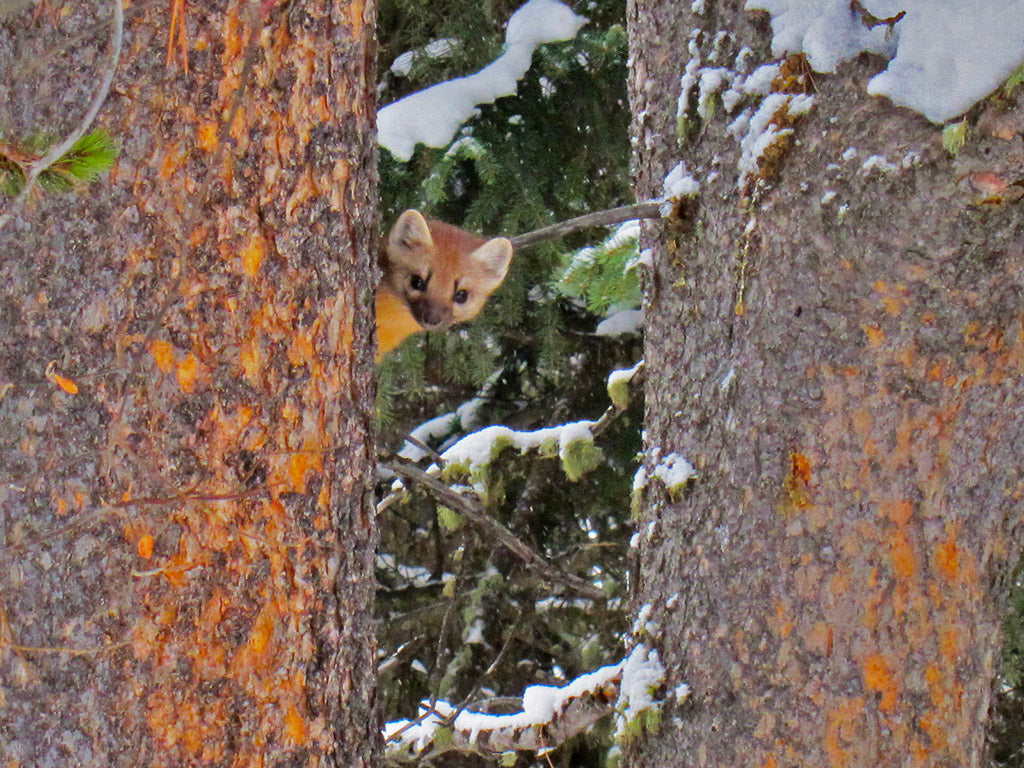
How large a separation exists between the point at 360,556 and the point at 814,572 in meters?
1.10

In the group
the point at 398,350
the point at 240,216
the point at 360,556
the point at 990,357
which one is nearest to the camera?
the point at 240,216

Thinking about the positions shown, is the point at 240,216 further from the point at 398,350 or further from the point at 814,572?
the point at 398,350

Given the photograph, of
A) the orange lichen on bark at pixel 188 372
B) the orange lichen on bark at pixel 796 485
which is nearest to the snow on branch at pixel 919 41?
the orange lichen on bark at pixel 796 485

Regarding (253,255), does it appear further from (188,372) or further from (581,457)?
(581,457)

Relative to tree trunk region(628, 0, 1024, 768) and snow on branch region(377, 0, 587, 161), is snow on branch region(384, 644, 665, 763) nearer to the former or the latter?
tree trunk region(628, 0, 1024, 768)

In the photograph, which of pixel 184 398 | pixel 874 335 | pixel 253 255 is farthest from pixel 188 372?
pixel 874 335

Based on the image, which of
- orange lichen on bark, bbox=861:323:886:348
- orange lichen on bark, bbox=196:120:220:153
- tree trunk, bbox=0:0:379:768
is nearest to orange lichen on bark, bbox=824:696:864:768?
orange lichen on bark, bbox=861:323:886:348

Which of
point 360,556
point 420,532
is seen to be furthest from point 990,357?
point 420,532

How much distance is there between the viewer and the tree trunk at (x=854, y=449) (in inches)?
112

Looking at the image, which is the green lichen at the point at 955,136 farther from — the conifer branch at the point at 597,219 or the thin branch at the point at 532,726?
the thin branch at the point at 532,726

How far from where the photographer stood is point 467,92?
16.8 ft

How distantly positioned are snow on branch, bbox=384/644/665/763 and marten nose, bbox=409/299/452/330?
188 centimetres

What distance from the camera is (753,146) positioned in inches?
119

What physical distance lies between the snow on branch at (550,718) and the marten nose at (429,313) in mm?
1878
